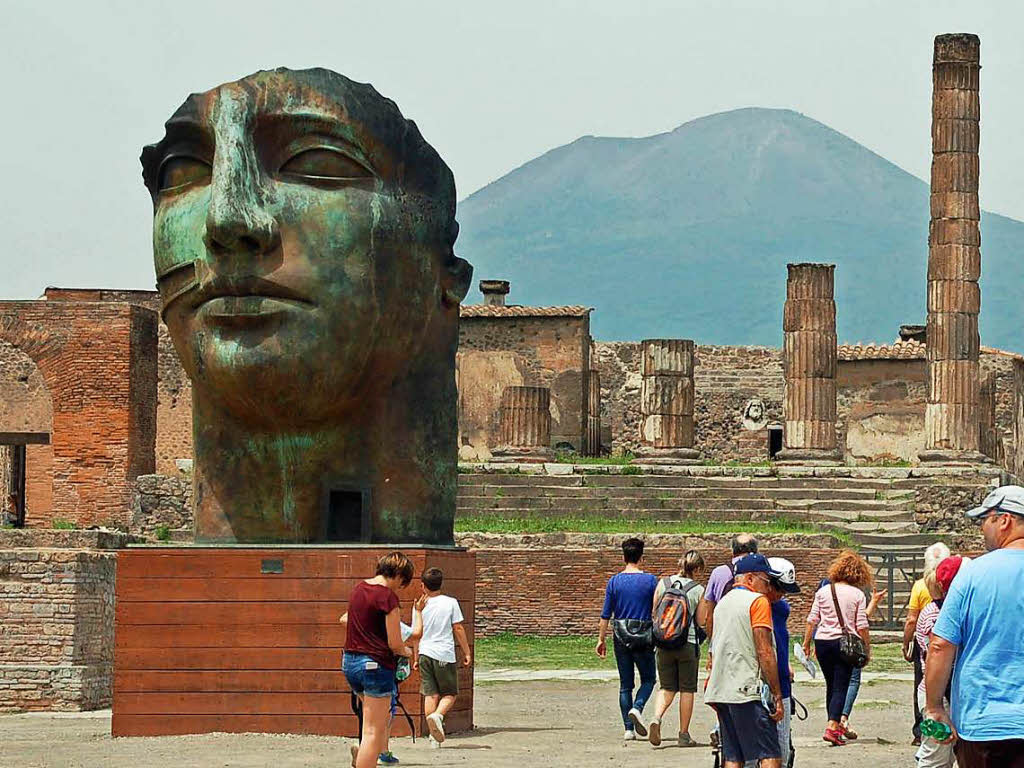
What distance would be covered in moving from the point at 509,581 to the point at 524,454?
12336 mm

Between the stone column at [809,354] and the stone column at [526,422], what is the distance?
4.43 m

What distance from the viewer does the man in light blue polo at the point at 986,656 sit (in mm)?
6875

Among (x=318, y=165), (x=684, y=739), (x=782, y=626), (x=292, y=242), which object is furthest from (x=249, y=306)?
(x=684, y=739)

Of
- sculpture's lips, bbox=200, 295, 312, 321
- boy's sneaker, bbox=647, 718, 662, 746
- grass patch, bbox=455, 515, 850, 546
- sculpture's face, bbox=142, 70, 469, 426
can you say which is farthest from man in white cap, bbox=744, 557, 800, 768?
grass patch, bbox=455, 515, 850, 546

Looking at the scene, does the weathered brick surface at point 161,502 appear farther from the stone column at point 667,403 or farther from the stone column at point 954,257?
the stone column at point 954,257

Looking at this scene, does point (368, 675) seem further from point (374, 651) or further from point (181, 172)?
point (181, 172)

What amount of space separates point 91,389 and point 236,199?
2238cm

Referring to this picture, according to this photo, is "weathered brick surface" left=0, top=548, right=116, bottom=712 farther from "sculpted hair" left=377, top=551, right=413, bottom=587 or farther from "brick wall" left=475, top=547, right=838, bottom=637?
"brick wall" left=475, top=547, right=838, bottom=637

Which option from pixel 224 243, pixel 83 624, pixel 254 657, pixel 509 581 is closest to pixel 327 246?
pixel 224 243

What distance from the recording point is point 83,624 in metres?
15.2

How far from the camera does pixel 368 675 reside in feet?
32.2

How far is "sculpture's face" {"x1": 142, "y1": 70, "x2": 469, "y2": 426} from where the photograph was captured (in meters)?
11.9

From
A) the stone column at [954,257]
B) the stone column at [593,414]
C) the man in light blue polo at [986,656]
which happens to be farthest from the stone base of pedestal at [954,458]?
the man in light blue polo at [986,656]

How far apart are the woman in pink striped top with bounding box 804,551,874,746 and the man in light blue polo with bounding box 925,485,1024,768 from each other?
19.3ft
